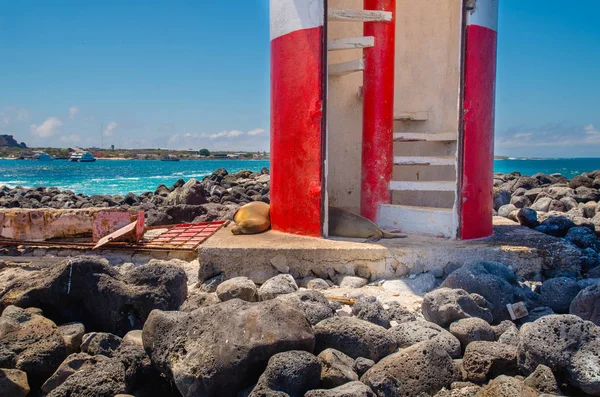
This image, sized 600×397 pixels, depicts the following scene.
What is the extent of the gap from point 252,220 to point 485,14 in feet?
10.6

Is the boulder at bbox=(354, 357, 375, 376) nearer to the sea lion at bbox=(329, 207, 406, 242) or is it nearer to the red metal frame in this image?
the sea lion at bbox=(329, 207, 406, 242)

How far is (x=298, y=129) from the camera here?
5.63 metres

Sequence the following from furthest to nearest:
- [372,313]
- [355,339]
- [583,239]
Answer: [583,239] → [372,313] → [355,339]

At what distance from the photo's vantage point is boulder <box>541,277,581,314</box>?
4.18 metres

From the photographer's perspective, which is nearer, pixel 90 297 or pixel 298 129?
pixel 90 297

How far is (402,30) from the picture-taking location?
6941 mm

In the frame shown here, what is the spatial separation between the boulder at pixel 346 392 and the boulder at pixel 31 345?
62.9 inches

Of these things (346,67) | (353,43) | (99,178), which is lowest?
(99,178)

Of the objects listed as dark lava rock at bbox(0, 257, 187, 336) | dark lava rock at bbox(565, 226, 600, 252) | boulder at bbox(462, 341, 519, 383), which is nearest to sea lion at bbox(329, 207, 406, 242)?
dark lava rock at bbox(565, 226, 600, 252)

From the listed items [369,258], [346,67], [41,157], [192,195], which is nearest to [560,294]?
[369,258]

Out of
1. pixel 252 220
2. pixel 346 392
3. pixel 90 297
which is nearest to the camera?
pixel 346 392

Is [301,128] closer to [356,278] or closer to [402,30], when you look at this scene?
[356,278]

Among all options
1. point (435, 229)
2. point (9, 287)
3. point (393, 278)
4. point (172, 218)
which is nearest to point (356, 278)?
point (393, 278)

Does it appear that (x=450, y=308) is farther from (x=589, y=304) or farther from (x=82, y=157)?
(x=82, y=157)
